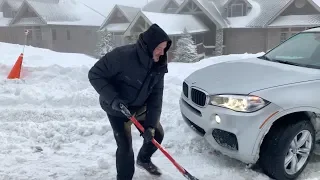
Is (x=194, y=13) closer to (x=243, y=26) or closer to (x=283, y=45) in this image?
(x=243, y=26)

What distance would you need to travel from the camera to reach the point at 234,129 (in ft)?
11.2

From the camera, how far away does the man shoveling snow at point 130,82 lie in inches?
121

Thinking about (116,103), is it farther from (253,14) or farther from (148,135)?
(253,14)

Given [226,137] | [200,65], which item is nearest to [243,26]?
[200,65]

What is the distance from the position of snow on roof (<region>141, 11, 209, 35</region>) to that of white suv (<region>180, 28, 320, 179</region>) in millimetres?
18592

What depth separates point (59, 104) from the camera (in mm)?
6465

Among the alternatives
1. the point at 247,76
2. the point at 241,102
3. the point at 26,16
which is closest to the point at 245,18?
the point at 26,16

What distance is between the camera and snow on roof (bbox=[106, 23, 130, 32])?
91.8 feet

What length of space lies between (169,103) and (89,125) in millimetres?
1706

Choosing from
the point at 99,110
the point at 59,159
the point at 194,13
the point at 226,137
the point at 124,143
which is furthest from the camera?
the point at 194,13

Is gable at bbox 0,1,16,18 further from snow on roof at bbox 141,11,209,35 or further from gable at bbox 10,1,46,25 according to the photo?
snow on roof at bbox 141,11,209,35

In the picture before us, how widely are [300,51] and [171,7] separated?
25453mm

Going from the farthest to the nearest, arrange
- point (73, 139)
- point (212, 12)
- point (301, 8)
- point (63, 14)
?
point (63, 14) < point (212, 12) < point (301, 8) < point (73, 139)

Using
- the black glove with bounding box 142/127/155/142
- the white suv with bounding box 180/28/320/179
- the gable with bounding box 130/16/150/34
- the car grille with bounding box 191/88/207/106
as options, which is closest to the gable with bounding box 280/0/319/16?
the gable with bounding box 130/16/150/34
